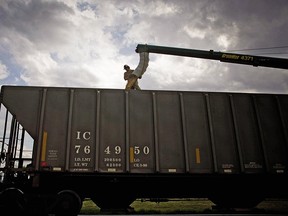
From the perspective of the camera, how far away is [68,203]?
6.21 meters

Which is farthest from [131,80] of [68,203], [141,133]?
[68,203]

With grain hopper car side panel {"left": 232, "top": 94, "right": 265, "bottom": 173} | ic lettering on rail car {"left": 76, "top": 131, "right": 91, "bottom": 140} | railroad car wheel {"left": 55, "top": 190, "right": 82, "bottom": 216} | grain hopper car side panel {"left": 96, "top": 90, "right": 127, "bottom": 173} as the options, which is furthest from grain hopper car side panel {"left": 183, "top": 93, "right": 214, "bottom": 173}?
railroad car wheel {"left": 55, "top": 190, "right": 82, "bottom": 216}

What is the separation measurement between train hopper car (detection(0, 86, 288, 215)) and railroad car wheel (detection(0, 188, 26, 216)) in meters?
0.02

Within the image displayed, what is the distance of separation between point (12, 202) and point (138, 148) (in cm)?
352

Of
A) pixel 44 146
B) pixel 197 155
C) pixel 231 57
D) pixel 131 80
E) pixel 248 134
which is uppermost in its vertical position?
pixel 231 57

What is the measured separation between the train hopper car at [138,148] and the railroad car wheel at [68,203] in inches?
1.0

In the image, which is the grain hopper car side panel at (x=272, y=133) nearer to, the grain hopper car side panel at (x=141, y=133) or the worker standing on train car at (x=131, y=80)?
the grain hopper car side panel at (x=141, y=133)

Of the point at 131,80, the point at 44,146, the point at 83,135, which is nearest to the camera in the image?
the point at 44,146

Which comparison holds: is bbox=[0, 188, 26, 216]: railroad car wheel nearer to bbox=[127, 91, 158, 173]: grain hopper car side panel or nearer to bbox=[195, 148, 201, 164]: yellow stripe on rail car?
bbox=[127, 91, 158, 173]: grain hopper car side panel

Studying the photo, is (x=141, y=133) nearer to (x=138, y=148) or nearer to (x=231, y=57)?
(x=138, y=148)

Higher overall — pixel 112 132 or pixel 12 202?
pixel 112 132

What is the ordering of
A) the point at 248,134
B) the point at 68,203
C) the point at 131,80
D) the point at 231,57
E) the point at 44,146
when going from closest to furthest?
1. the point at 68,203
2. the point at 44,146
3. the point at 248,134
4. the point at 131,80
5. the point at 231,57

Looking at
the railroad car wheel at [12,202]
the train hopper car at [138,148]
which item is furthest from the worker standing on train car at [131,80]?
the railroad car wheel at [12,202]

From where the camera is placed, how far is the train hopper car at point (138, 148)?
21.0ft
